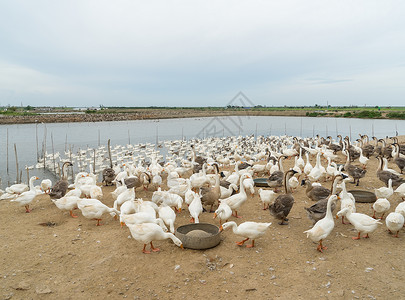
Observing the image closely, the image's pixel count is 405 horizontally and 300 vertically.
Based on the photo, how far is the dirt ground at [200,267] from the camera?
16.1ft

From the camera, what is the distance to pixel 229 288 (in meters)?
4.97

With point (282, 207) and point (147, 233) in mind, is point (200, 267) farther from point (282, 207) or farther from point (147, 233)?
point (282, 207)

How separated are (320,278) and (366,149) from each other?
50.9 ft

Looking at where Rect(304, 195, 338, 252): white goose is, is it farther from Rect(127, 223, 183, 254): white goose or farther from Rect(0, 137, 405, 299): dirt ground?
Rect(127, 223, 183, 254): white goose

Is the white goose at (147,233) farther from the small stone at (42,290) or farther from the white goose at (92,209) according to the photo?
the white goose at (92,209)

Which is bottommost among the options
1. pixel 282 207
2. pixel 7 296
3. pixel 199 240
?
pixel 7 296

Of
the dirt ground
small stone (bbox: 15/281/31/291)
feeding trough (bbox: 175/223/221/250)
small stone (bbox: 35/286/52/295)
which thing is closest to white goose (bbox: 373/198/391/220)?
the dirt ground

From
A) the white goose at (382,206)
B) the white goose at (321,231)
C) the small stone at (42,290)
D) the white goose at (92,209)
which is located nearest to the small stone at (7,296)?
the small stone at (42,290)

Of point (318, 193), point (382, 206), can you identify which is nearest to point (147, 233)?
point (318, 193)

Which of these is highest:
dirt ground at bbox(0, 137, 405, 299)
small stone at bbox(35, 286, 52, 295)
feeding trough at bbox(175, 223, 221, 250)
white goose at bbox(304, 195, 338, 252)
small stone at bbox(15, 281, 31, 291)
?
white goose at bbox(304, 195, 338, 252)

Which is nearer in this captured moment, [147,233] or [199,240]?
[147,233]

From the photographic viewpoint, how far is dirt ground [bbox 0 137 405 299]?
489cm

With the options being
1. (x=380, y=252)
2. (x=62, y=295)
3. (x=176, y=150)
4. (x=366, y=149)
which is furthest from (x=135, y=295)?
(x=176, y=150)

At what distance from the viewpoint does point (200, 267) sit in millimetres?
5566
